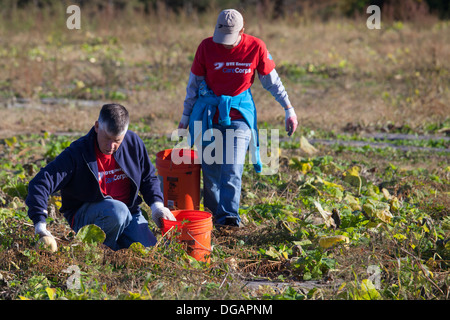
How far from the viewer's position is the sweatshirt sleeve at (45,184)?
3.47m

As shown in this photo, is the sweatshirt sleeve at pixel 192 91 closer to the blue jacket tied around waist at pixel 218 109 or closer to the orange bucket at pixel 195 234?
the blue jacket tied around waist at pixel 218 109

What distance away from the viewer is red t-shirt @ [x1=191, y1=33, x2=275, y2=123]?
4.57 meters

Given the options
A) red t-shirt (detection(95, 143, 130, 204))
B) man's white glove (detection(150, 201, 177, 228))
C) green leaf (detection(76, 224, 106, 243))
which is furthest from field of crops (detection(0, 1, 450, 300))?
red t-shirt (detection(95, 143, 130, 204))

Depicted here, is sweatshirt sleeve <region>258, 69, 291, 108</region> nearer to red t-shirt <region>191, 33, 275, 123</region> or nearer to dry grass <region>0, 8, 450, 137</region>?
→ red t-shirt <region>191, 33, 275, 123</region>

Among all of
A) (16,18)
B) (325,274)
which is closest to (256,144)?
(325,274)

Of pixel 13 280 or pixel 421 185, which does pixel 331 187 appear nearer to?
pixel 421 185

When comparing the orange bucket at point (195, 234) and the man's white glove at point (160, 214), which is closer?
the orange bucket at point (195, 234)

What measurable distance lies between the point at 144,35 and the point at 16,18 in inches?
137

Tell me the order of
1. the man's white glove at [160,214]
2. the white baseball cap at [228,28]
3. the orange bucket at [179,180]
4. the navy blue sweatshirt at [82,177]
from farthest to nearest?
the orange bucket at [179,180] → the white baseball cap at [228,28] → the man's white glove at [160,214] → the navy blue sweatshirt at [82,177]

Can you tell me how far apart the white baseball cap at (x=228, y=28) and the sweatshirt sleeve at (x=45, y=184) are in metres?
1.54

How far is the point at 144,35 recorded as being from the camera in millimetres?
15234

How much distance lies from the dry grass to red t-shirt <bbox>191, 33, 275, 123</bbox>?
3.76 m

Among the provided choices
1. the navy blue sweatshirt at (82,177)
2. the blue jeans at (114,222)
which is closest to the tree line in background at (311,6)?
the navy blue sweatshirt at (82,177)

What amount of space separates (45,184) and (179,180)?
53.3 inches
